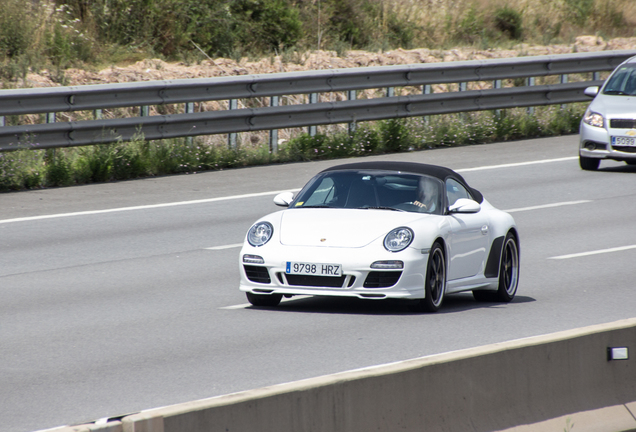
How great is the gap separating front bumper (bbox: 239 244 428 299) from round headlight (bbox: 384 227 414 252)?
0.14 ft

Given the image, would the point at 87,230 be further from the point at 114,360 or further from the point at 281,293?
the point at 114,360

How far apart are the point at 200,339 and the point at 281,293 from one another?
3.43 feet

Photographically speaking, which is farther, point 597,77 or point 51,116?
point 597,77

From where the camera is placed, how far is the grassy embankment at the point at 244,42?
674 inches

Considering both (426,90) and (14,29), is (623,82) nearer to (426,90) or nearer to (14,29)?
(426,90)

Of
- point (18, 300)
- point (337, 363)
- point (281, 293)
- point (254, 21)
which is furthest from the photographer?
point (254, 21)

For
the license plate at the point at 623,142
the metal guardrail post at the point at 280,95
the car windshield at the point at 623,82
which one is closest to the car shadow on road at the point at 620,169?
the license plate at the point at 623,142

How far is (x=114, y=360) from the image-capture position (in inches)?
299

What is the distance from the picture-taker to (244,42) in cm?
2947

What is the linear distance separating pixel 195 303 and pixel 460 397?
15.1ft

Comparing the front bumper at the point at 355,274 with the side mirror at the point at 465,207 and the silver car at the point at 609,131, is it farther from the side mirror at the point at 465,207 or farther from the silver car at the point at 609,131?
the silver car at the point at 609,131

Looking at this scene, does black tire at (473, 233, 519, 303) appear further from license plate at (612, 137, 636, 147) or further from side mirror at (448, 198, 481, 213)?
license plate at (612, 137, 636, 147)

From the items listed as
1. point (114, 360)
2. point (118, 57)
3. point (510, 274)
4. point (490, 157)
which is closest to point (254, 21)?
point (118, 57)

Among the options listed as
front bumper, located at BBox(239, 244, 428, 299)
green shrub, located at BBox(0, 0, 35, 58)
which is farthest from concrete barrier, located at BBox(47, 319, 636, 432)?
green shrub, located at BBox(0, 0, 35, 58)
